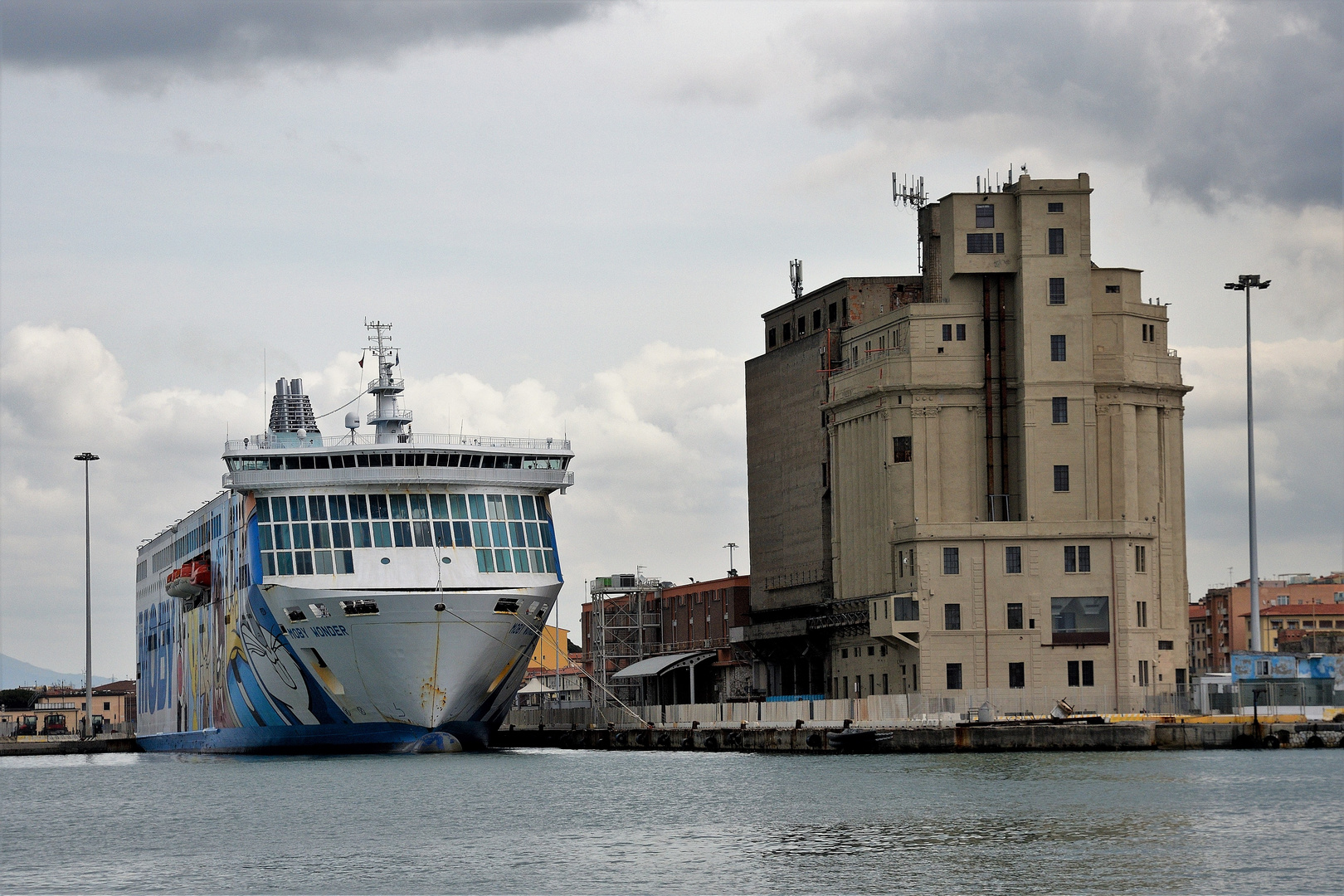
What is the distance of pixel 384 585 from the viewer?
73875 millimetres

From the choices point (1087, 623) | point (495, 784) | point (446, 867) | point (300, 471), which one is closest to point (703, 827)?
point (446, 867)

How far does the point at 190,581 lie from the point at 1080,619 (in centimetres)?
4120

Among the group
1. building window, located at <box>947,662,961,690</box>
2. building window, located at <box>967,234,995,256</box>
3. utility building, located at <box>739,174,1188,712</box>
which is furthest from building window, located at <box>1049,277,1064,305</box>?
building window, located at <box>947,662,961,690</box>

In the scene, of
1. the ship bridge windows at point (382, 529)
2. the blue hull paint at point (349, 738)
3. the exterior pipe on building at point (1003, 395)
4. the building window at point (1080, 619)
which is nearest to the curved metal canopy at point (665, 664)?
the exterior pipe on building at point (1003, 395)

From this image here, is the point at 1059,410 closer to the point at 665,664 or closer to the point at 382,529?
the point at 382,529

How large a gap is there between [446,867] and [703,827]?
9.34m

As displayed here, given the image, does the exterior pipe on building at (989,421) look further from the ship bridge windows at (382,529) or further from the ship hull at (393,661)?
the ship bridge windows at (382,529)

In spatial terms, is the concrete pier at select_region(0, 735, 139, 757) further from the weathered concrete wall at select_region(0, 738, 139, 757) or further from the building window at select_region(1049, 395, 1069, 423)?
the building window at select_region(1049, 395, 1069, 423)

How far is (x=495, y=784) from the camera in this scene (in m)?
63.9

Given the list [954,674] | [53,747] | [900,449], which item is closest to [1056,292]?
[900,449]

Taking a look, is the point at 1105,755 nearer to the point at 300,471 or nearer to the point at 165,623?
the point at 300,471

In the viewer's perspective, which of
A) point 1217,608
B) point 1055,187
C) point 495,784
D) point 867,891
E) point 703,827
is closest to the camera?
point 867,891

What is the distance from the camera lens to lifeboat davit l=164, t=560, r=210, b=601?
90250 mm

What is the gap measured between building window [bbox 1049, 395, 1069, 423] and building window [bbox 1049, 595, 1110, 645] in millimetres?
8474
